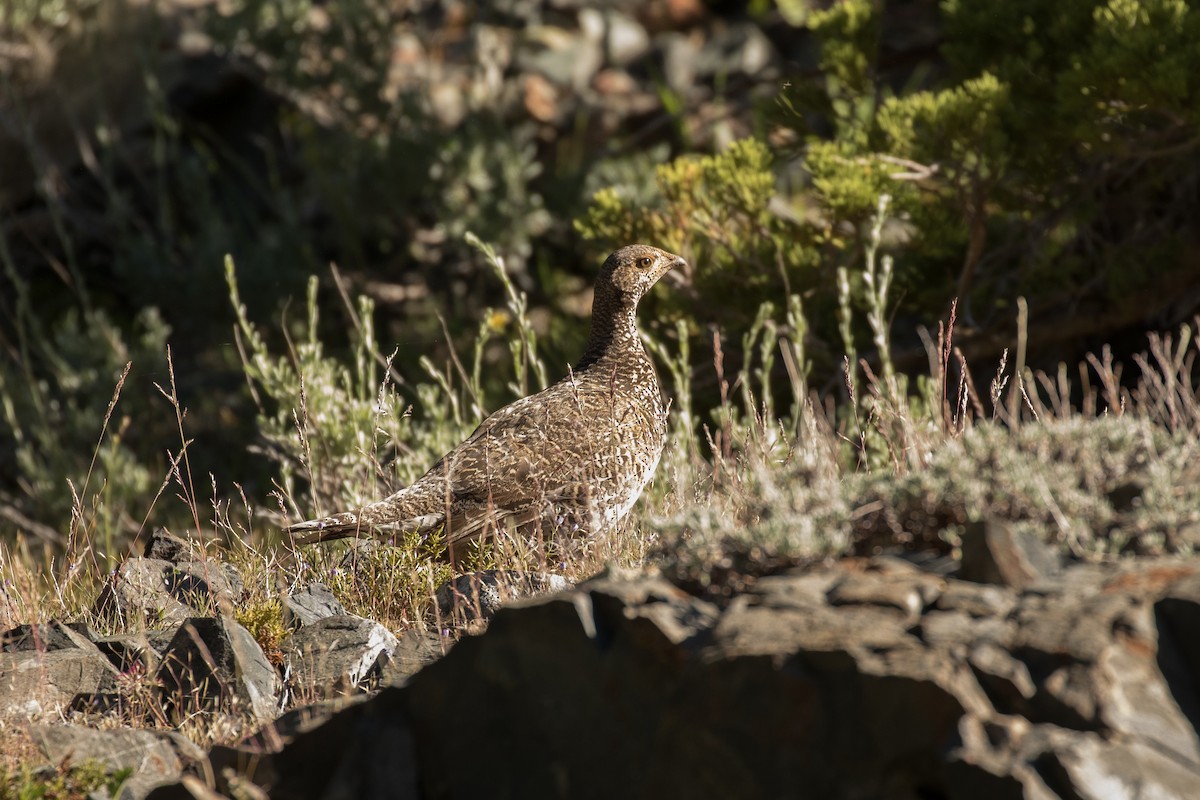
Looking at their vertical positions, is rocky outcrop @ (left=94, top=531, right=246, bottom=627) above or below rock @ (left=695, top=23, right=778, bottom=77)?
below

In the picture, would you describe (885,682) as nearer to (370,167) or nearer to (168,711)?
(168,711)

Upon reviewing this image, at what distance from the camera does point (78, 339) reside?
11.4 m

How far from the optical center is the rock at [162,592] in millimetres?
5117

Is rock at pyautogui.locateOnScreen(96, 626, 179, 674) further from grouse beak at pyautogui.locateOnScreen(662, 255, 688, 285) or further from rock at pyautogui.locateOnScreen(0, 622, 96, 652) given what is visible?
grouse beak at pyautogui.locateOnScreen(662, 255, 688, 285)

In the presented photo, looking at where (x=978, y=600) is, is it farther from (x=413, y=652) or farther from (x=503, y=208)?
(x=503, y=208)

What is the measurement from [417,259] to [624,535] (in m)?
8.92

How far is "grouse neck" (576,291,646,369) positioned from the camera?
7.04 metres

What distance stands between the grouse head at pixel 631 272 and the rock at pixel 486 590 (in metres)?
2.34

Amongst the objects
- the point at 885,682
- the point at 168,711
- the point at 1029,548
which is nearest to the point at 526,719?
the point at 885,682

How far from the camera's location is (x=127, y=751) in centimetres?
391

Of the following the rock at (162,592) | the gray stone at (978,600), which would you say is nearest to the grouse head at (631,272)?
the rock at (162,592)

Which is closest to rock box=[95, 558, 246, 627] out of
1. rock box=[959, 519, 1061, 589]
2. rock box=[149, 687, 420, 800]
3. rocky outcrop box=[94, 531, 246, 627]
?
rocky outcrop box=[94, 531, 246, 627]

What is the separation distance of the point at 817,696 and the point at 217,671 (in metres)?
2.22

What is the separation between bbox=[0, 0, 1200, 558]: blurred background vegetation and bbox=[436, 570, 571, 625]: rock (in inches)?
40.7
